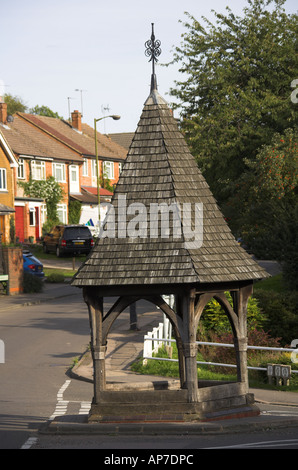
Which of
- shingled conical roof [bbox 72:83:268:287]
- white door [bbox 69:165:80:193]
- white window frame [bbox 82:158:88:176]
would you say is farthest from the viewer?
white window frame [bbox 82:158:88:176]

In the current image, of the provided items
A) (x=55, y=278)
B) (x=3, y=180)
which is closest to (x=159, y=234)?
(x=55, y=278)

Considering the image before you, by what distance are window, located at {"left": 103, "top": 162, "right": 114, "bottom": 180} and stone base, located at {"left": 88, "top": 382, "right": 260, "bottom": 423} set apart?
6644 cm

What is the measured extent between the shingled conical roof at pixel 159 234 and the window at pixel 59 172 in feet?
176

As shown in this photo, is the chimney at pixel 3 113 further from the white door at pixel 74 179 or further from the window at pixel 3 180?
the window at pixel 3 180

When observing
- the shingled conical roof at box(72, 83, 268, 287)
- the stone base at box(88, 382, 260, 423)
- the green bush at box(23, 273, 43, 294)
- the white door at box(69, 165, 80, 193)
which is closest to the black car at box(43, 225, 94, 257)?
the green bush at box(23, 273, 43, 294)

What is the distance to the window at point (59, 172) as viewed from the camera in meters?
67.4

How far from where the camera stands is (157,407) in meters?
13.0

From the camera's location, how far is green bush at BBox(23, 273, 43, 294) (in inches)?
1585

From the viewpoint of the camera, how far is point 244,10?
39781 millimetres

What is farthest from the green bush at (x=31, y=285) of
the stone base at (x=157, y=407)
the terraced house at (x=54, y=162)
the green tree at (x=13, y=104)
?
the green tree at (x=13, y=104)

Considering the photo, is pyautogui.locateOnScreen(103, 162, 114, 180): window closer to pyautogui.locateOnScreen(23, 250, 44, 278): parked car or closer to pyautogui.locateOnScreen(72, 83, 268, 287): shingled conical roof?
pyautogui.locateOnScreen(23, 250, 44, 278): parked car
